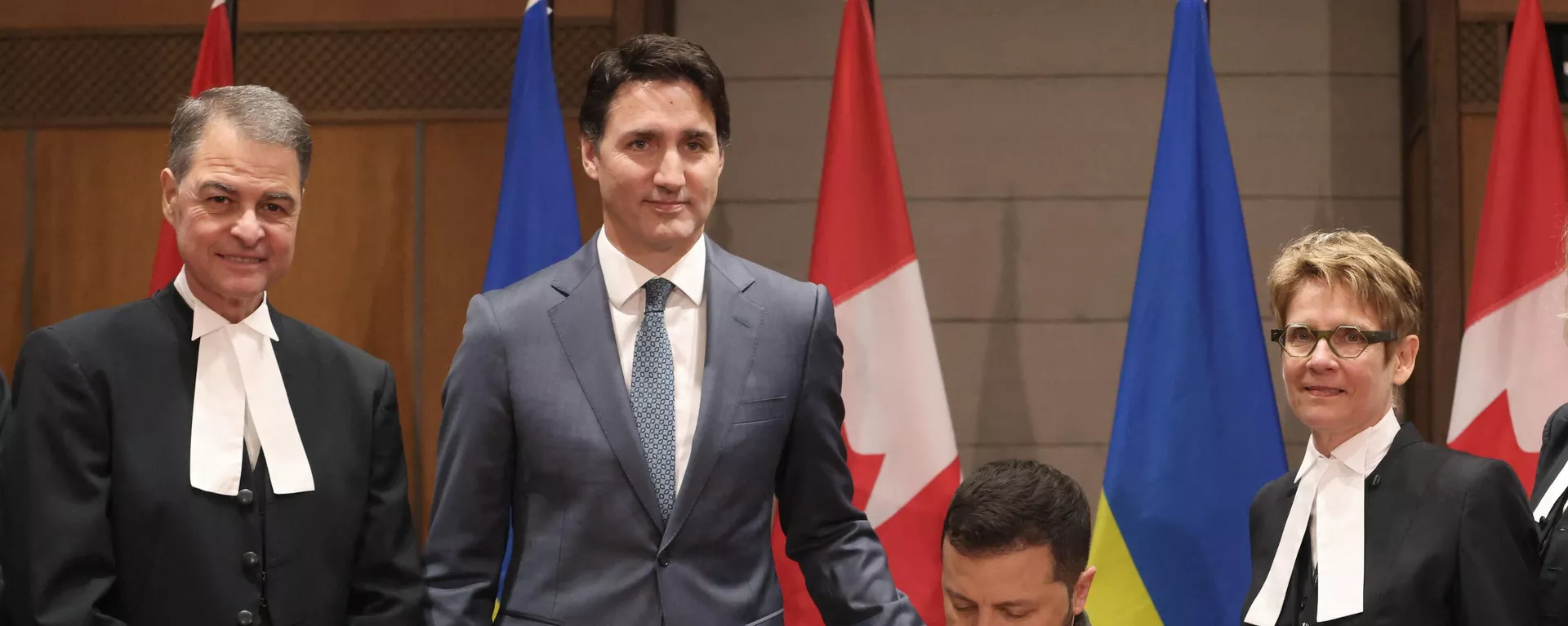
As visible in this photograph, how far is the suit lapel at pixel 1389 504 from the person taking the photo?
2.08 metres

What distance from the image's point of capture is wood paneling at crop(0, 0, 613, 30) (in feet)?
13.4

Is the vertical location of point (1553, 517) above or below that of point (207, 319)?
below

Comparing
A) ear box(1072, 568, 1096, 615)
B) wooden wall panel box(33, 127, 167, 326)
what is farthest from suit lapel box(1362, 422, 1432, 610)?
wooden wall panel box(33, 127, 167, 326)

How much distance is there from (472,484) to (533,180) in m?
1.80

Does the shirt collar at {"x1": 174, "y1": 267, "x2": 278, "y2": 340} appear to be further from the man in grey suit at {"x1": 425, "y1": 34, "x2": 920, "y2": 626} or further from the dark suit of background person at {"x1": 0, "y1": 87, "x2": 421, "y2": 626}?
the man in grey suit at {"x1": 425, "y1": 34, "x2": 920, "y2": 626}

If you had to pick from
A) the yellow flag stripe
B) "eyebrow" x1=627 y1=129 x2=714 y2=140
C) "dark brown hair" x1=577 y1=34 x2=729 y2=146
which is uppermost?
"dark brown hair" x1=577 y1=34 x2=729 y2=146

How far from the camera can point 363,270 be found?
3994 mm

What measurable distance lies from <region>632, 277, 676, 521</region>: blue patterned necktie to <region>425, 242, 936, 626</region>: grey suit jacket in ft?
0.09

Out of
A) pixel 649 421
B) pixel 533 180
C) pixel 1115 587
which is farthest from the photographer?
pixel 533 180

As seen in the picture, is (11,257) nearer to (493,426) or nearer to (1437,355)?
(493,426)

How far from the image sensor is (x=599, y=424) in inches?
68.8

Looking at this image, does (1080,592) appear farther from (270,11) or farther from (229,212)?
(270,11)

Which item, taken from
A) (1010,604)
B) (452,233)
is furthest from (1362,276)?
(452,233)

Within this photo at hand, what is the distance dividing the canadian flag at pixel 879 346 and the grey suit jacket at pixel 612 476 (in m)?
1.38
